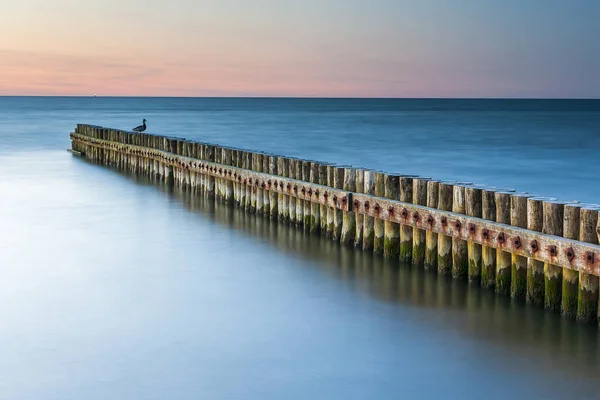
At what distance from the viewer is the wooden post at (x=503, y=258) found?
1030 cm

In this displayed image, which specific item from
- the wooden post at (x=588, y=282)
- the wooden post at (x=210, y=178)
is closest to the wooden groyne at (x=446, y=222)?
the wooden post at (x=588, y=282)

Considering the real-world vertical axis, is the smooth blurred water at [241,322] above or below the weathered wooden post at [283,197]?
below

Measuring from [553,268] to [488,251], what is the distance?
3.79 feet

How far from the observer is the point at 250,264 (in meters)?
13.3

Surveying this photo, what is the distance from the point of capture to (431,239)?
11.7m

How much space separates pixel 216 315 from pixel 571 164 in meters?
29.1

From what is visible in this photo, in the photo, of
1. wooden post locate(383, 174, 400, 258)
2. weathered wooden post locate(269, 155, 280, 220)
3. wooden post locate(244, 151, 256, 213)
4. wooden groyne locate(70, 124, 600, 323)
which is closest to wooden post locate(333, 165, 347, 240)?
wooden groyne locate(70, 124, 600, 323)

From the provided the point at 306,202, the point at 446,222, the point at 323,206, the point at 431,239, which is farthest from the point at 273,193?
the point at 446,222

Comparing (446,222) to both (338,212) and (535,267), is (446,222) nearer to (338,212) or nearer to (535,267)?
(535,267)

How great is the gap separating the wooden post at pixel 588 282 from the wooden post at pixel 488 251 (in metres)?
1.43

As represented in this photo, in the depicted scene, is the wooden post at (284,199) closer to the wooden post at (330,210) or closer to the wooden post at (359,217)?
the wooden post at (330,210)

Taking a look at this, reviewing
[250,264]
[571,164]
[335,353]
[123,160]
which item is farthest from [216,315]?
[571,164]

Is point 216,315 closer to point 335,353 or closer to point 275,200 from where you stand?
point 335,353

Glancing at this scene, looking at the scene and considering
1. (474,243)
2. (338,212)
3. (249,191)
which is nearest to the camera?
(474,243)
